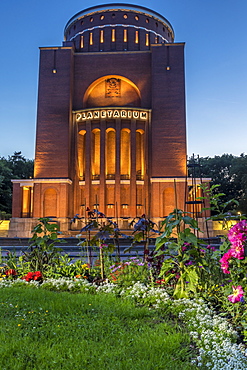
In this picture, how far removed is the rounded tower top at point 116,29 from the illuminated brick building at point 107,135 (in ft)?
5.92

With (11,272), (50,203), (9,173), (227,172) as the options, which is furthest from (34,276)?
(227,172)

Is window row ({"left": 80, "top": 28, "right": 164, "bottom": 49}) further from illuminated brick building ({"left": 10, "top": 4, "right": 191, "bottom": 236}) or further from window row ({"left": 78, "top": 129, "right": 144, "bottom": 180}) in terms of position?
window row ({"left": 78, "top": 129, "right": 144, "bottom": 180})

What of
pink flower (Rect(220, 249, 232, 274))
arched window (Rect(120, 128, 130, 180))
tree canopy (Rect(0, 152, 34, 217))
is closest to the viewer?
pink flower (Rect(220, 249, 232, 274))

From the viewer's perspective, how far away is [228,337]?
142 inches

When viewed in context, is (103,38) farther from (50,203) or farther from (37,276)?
(37,276)

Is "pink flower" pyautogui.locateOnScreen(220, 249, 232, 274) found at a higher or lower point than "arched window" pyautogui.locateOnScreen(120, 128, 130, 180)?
lower

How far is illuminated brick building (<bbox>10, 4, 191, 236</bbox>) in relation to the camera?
26750mm

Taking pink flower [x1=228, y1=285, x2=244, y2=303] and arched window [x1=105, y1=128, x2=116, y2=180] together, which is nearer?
pink flower [x1=228, y1=285, x2=244, y2=303]

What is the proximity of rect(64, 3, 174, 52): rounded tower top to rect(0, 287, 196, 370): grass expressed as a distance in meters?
29.6

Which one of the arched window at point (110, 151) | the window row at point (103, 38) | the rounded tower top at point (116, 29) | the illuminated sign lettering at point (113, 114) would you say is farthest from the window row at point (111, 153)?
the window row at point (103, 38)

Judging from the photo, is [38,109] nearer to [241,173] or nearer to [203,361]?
[241,173]

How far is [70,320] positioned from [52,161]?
2376 centimetres

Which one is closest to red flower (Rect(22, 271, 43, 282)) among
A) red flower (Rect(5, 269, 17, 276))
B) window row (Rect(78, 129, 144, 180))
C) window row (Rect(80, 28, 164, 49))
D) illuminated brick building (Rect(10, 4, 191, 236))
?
red flower (Rect(5, 269, 17, 276))

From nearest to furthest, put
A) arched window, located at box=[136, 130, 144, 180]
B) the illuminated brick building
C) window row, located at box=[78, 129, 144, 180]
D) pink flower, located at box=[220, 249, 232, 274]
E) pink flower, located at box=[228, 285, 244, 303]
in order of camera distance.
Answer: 1. pink flower, located at box=[228, 285, 244, 303]
2. pink flower, located at box=[220, 249, 232, 274]
3. the illuminated brick building
4. window row, located at box=[78, 129, 144, 180]
5. arched window, located at box=[136, 130, 144, 180]
